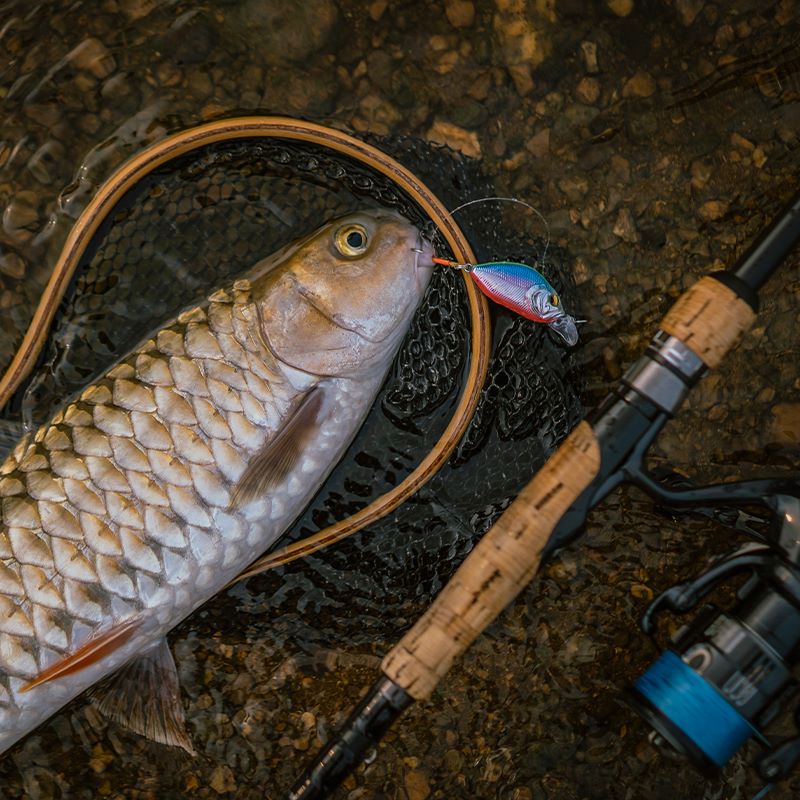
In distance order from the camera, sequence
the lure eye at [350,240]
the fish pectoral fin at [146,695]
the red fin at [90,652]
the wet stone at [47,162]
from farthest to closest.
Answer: the wet stone at [47,162] → the fish pectoral fin at [146,695] → the lure eye at [350,240] → the red fin at [90,652]

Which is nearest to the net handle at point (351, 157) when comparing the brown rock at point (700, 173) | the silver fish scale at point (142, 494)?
the silver fish scale at point (142, 494)

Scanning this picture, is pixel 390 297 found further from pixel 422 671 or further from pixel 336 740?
pixel 336 740

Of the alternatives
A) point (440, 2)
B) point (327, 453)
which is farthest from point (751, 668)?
point (440, 2)

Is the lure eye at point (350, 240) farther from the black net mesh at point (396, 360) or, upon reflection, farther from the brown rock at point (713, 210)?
the brown rock at point (713, 210)

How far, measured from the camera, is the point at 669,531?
6.64 feet

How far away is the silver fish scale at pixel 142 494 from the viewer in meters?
1.67

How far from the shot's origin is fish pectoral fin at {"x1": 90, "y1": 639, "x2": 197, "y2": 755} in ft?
6.40

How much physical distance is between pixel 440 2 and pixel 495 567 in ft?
5.16

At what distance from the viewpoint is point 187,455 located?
172 centimetres

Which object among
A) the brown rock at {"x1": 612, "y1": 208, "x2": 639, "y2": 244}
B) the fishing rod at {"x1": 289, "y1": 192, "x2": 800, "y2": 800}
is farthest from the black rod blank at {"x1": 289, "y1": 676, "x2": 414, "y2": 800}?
the brown rock at {"x1": 612, "y1": 208, "x2": 639, "y2": 244}

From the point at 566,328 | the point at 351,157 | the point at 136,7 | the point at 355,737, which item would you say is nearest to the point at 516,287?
the point at 566,328

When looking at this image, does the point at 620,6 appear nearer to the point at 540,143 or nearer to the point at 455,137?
the point at 540,143

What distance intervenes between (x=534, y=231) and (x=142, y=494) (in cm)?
125

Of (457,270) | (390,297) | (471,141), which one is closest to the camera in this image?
(390,297)
